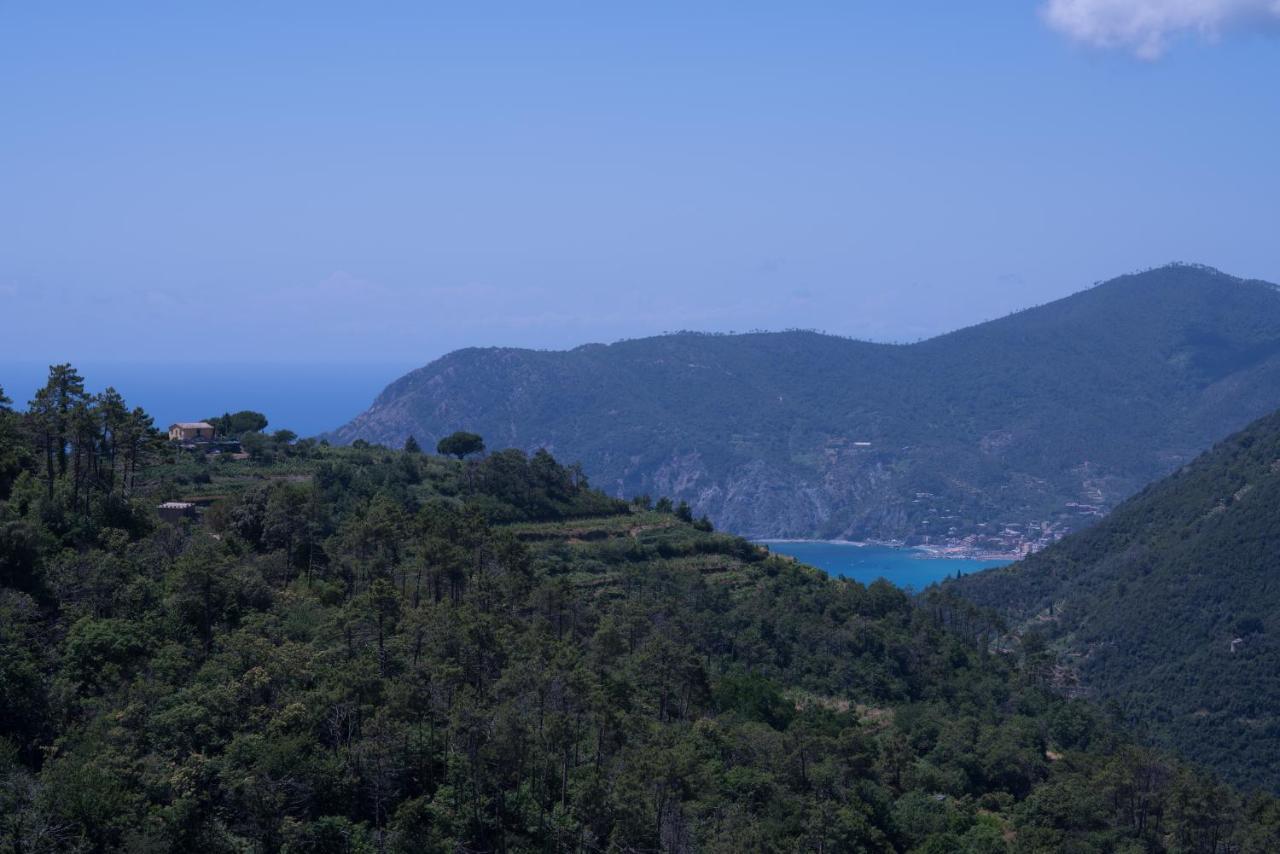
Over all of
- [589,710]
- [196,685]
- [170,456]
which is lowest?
[589,710]

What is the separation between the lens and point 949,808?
3428cm

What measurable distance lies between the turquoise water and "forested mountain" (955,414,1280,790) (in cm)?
2808

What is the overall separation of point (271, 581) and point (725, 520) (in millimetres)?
144434

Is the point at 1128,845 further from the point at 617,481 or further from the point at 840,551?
the point at 617,481

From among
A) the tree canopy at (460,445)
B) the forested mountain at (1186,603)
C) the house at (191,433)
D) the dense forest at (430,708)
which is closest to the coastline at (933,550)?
the forested mountain at (1186,603)

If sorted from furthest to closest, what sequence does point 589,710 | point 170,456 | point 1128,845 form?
point 170,456, point 1128,845, point 589,710

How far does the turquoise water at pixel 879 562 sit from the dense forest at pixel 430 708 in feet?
271

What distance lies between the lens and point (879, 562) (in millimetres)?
147750

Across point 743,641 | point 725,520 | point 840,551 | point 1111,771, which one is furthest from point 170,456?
point 725,520

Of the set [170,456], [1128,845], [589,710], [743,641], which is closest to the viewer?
[589,710]

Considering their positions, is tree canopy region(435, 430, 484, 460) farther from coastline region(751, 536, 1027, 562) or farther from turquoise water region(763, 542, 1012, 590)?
coastline region(751, 536, 1027, 562)

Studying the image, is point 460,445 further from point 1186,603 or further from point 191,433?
point 1186,603

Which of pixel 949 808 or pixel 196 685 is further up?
pixel 196 685

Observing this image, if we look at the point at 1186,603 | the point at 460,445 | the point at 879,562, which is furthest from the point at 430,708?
the point at 879,562
